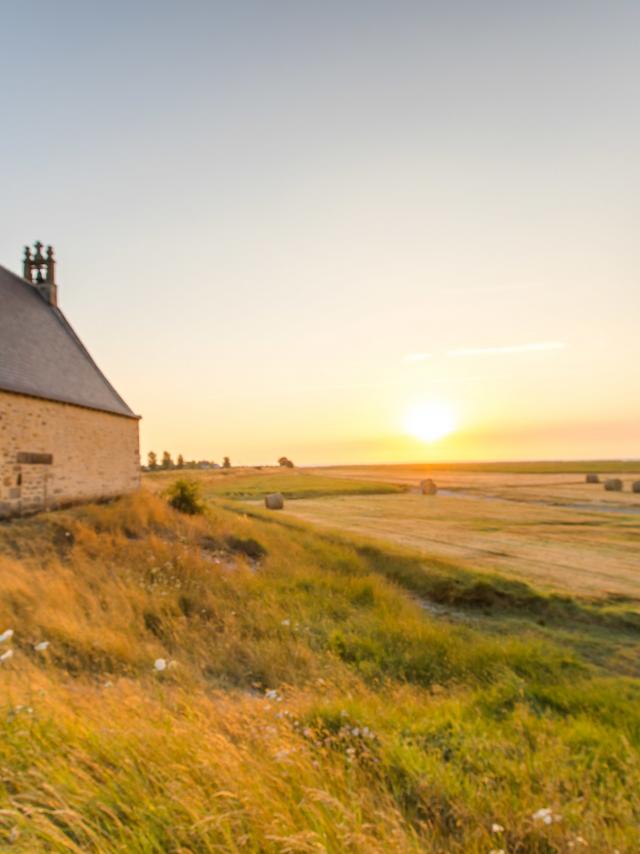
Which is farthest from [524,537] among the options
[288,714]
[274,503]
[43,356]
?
[43,356]

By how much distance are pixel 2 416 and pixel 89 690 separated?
13.1 m

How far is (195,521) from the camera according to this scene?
17.4 m

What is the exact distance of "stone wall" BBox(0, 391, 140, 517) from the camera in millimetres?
15742

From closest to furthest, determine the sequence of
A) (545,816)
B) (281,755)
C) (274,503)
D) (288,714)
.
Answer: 1. (545,816)
2. (281,755)
3. (288,714)
4. (274,503)

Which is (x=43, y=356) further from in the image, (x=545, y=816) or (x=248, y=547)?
(x=545, y=816)

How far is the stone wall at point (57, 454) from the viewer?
15.7 meters

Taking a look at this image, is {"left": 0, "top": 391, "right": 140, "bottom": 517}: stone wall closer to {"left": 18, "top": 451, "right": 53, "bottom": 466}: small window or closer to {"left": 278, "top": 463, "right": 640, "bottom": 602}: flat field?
{"left": 18, "top": 451, "right": 53, "bottom": 466}: small window

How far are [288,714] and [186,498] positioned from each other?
51.3 ft

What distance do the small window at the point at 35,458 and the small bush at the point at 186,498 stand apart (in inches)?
185

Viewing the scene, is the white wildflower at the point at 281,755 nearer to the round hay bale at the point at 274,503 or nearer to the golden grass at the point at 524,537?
the golden grass at the point at 524,537

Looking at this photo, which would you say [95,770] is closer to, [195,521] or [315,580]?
[315,580]

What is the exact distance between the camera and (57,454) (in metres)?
17.9

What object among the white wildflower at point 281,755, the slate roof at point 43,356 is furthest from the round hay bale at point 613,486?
the white wildflower at point 281,755

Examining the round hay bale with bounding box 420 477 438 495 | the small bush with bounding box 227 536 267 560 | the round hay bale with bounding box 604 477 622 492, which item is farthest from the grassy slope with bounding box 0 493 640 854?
the round hay bale with bounding box 604 477 622 492
